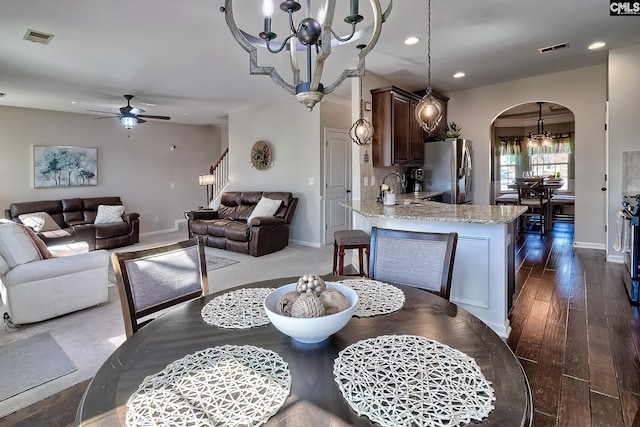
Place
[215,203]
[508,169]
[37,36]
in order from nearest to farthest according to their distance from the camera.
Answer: [37,36] → [215,203] → [508,169]

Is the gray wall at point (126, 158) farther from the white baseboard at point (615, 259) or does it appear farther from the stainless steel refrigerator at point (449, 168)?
the white baseboard at point (615, 259)

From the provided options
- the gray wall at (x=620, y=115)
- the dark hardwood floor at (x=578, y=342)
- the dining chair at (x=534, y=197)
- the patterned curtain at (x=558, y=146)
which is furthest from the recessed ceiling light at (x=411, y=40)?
the patterned curtain at (x=558, y=146)

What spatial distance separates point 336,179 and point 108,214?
4282mm

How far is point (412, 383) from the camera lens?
810mm

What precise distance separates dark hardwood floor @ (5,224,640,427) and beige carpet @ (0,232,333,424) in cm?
14

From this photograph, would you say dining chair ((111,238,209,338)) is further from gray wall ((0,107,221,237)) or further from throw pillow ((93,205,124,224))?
gray wall ((0,107,221,237))

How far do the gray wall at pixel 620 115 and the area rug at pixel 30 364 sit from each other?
5.90 meters

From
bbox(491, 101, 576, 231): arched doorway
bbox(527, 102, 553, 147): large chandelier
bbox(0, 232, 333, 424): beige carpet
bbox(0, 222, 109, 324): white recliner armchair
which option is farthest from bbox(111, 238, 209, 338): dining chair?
bbox(527, 102, 553, 147): large chandelier

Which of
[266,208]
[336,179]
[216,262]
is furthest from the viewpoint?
[336,179]

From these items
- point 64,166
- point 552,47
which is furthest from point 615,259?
point 64,166

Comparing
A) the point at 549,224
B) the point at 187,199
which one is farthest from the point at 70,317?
the point at 549,224

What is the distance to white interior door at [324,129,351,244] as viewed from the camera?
6102 mm

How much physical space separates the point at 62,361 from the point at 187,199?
6675 mm

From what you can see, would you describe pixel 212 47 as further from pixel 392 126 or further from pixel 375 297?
pixel 375 297
